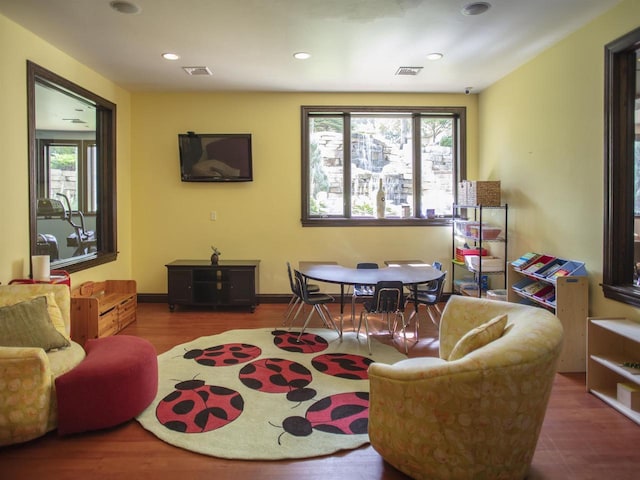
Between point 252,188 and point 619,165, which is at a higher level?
point 252,188

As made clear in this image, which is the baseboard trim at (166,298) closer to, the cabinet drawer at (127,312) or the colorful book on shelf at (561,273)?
the cabinet drawer at (127,312)

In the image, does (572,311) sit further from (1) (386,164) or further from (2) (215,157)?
(2) (215,157)

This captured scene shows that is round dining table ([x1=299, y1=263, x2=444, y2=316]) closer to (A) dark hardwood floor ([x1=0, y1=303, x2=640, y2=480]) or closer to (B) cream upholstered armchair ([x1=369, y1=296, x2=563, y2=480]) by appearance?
(A) dark hardwood floor ([x1=0, y1=303, x2=640, y2=480])

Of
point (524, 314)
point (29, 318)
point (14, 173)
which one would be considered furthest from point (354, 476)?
point (14, 173)

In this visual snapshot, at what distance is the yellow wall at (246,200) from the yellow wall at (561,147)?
43.4 inches

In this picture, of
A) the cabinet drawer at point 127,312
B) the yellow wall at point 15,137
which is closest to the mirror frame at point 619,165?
the cabinet drawer at point 127,312

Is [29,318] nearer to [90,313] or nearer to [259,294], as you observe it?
[90,313]

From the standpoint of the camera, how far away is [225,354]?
387 centimetres

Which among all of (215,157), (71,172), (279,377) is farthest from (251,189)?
(279,377)

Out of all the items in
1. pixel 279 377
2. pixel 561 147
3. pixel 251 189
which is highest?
pixel 561 147

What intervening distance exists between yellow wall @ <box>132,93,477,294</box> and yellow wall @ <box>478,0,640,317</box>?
43.4 inches

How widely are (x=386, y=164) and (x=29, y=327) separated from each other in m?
4.55

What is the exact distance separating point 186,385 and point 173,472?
1.03 meters

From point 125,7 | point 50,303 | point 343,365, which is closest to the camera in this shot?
point 50,303
